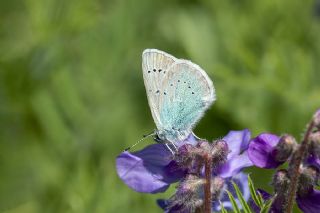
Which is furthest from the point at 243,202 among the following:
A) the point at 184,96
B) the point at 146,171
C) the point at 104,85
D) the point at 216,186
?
the point at 104,85

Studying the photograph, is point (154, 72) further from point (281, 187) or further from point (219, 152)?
point (281, 187)

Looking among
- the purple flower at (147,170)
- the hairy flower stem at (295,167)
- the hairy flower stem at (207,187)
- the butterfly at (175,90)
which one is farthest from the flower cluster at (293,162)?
the butterfly at (175,90)

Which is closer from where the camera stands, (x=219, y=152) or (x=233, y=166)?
(x=219, y=152)

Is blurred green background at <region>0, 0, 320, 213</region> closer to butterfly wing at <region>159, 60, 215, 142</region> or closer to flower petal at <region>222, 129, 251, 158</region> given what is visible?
butterfly wing at <region>159, 60, 215, 142</region>

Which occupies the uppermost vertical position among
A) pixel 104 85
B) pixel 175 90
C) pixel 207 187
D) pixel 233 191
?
pixel 175 90

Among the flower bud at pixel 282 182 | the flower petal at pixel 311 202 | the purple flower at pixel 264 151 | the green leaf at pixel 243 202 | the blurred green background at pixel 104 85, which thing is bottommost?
the blurred green background at pixel 104 85

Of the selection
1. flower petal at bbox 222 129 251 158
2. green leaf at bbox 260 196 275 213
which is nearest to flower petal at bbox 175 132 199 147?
flower petal at bbox 222 129 251 158

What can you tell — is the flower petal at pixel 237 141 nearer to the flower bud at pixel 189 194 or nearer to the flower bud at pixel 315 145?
the flower bud at pixel 189 194
